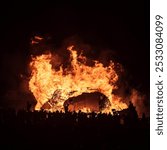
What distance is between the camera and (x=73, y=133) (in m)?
12.9

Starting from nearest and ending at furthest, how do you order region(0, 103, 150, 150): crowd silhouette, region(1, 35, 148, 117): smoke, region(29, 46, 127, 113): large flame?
region(0, 103, 150, 150): crowd silhouette
region(29, 46, 127, 113): large flame
region(1, 35, 148, 117): smoke

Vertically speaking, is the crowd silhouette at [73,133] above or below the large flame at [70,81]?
below

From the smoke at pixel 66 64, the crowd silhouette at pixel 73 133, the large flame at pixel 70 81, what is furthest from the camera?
the smoke at pixel 66 64

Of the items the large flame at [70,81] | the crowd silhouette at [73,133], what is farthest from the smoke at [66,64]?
the crowd silhouette at [73,133]

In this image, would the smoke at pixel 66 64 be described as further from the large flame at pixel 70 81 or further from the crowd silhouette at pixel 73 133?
the crowd silhouette at pixel 73 133

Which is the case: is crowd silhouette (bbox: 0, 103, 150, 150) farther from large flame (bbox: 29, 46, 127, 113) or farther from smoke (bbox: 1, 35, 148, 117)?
smoke (bbox: 1, 35, 148, 117)

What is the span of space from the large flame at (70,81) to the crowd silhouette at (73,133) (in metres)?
8.58

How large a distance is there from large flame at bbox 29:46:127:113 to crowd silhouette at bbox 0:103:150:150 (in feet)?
28.1

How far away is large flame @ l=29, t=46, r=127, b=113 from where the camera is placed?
904 inches

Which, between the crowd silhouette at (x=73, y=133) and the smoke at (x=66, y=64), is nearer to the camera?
the crowd silhouette at (x=73, y=133)

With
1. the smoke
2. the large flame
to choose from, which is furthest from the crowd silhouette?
the smoke

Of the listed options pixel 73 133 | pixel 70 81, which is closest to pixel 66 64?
pixel 70 81

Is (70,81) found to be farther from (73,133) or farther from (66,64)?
(73,133)

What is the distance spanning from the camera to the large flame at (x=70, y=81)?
22953 mm
